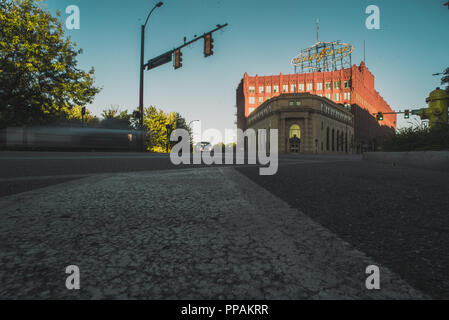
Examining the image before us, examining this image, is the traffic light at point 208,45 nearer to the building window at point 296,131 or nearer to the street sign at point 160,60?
the street sign at point 160,60

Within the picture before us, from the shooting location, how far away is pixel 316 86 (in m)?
60.2

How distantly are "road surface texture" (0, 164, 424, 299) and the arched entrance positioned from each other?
4588 centimetres

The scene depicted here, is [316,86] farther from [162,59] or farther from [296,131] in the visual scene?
[162,59]

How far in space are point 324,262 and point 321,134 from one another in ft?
171

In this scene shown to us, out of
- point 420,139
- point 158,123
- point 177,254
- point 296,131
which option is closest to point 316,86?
point 296,131

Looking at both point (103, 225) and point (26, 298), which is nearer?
point (26, 298)

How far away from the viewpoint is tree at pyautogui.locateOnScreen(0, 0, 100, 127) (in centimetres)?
1507

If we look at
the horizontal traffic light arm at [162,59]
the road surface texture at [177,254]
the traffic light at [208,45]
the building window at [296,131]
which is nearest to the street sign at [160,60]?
the horizontal traffic light arm at [162,59]

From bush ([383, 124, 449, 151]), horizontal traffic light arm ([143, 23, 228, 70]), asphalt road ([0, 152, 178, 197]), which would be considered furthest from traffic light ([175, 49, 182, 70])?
bush ([383, 124, 449, 151])

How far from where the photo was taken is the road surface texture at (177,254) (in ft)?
2.64

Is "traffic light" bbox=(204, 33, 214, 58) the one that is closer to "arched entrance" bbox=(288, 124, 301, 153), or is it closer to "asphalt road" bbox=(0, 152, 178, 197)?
"asphalt road" bbox=(0, 152, 178, 197)

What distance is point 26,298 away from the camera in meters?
0.74
